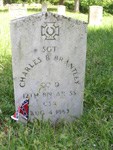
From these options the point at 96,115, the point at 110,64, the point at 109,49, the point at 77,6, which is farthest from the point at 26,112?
the point at 77,6

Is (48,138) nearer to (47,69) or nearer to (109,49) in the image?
(47,69)

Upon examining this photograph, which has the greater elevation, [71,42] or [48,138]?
[71,42]

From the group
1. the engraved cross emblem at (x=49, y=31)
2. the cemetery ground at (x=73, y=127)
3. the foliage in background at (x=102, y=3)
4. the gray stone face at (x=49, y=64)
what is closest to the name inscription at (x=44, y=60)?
the gray stone face at (x=49, y=64)

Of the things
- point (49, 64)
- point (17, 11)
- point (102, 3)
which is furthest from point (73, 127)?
point (102, 3)

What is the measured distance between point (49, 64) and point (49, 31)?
0.31 m

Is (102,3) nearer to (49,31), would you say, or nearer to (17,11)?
(17,11)

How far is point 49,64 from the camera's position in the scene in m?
3.18

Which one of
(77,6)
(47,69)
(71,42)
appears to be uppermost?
(71,42)

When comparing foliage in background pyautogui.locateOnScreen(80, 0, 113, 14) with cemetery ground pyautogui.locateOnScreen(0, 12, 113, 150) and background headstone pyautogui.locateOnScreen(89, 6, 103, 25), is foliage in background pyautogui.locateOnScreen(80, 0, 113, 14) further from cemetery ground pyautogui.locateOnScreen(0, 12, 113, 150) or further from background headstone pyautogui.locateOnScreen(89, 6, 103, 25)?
cemetery ground pyautogui.locateOnScreen(0, 12, 113, 150)

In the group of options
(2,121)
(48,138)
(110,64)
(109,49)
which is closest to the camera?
(48,138)

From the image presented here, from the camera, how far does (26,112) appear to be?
3.28 m

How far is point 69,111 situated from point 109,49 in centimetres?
293

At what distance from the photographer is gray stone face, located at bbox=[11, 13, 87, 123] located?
3.02m

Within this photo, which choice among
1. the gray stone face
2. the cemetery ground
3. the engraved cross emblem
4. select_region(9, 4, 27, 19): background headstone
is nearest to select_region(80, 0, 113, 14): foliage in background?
select_region(9, 4, 27, 19): background headstone
